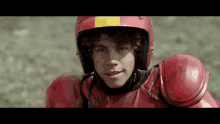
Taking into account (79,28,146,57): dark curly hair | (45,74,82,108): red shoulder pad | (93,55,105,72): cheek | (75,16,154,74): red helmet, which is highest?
(75,16,154,74): red helmet

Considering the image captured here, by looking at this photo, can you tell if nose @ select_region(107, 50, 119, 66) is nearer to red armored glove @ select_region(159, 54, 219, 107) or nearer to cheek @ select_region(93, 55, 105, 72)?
cheek @ select_region(93, 55, 105, 72)

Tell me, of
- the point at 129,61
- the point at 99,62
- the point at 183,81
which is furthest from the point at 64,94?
the point at 183,81

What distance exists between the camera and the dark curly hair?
0.96 m

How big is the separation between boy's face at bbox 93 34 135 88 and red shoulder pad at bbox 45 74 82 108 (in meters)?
0.19

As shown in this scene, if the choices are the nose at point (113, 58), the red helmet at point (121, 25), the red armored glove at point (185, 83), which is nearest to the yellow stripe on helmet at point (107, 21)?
the red helmet at point (121, 25)

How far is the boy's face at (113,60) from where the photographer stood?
3.12 feet

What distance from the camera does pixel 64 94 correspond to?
3.54 ft

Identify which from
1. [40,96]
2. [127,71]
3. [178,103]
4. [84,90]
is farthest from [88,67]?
[40,96]

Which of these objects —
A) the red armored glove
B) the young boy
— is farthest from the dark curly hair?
the red armored glove

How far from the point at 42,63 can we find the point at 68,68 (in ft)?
1.08

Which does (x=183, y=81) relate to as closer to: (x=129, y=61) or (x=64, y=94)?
(x=129, y=61)

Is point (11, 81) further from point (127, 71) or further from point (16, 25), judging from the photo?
point (127, 71)

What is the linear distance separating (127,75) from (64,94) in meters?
0.33

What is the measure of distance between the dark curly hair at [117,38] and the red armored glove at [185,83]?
0.55 ft
